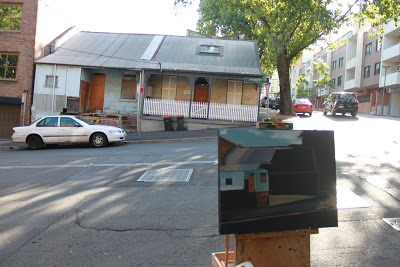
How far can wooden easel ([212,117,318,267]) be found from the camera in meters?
2.45

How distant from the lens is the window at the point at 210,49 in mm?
21703

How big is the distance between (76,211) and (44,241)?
1209 millimetres

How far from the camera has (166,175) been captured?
810cm

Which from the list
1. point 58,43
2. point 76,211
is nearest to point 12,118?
point 58,43

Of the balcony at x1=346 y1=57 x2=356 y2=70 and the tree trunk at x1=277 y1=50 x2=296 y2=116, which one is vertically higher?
the balcony at x1=346 y1=57 x2=356 y2=70

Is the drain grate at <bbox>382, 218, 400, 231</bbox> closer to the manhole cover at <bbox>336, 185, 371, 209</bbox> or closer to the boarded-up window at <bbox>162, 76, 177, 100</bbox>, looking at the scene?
the manhole cover at <bbox>336, 185, 371, 209</bbox>

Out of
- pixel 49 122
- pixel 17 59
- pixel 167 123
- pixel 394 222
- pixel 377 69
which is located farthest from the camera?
pixel 377 69

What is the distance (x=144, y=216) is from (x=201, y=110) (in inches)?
570

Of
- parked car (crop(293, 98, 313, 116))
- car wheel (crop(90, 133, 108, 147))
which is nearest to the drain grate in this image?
car wheel (crop(90, 133, 108, 147))

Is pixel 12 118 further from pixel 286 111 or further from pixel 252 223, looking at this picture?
pixel 252 223

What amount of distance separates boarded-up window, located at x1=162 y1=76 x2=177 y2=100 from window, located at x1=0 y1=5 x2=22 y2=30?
9.82 m

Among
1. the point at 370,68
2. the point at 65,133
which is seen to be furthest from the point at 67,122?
the point at 370,68

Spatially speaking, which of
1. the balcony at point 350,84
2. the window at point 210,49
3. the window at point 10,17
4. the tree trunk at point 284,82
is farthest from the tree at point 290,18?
the balcony at point 350,84

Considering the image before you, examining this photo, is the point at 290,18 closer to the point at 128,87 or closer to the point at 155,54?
the point at 155,54
